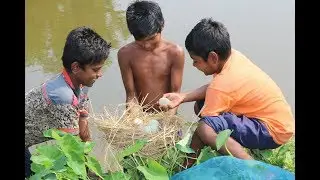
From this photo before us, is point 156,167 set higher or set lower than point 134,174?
higher

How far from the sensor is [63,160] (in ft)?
6.94

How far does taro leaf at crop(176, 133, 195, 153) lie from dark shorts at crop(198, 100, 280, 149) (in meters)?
0.12

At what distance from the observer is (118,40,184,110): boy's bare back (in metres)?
3.12

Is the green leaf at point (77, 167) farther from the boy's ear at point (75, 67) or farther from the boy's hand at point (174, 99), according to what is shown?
the boy's hand at point (174, 99)

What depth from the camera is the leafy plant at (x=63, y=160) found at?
208 centimetres

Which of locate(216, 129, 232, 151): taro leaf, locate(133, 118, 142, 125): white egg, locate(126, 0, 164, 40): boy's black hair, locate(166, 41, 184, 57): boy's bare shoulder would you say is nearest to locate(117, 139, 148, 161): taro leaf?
locate(133, 118, 142, 125): white egg

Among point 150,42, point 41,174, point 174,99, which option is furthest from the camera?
point 150,42

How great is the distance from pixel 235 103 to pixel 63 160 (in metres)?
0.84

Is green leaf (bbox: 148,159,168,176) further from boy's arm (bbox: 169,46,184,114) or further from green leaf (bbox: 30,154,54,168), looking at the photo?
boy's arm (bbox: 169,46,184,114)

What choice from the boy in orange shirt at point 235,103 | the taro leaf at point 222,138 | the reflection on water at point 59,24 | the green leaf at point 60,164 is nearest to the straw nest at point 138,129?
the boy in orange shirt at point 235,103

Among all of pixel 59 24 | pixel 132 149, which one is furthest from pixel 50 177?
pixel 59 24

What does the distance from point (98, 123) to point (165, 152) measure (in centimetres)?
35

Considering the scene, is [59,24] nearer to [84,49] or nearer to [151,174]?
[84,49]

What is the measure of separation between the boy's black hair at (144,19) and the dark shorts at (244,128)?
0.71 m
